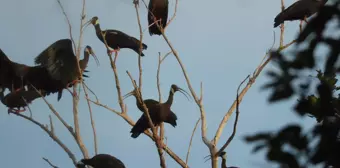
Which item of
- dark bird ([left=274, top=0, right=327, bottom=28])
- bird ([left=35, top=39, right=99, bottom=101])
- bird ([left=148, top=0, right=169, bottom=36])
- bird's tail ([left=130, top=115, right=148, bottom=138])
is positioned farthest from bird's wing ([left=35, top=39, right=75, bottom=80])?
dark bird ([left=274, top=0, right=327, bottom=28])

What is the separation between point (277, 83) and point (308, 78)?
81 mm

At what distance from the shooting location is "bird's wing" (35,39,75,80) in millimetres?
8094

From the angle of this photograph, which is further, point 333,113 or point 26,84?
point 26,84

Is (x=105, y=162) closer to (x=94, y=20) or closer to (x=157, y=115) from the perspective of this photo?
(x=157, y=115)

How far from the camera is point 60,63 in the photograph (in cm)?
814

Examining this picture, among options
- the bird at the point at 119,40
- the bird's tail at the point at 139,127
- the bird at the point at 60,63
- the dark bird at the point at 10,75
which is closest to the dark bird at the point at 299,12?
the bird at the point at 119,40

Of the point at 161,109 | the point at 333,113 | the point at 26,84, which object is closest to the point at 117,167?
the point at 161,109

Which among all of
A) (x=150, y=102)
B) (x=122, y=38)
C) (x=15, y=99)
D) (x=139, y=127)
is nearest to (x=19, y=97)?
(x=15, y=99)

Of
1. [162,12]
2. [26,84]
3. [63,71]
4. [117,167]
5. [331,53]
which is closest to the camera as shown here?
[331,53]

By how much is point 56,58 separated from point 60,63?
13 cm

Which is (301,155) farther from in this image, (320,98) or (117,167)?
(117,167)

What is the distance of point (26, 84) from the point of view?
29.3ft

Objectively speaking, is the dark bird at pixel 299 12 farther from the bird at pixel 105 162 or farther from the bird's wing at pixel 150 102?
the bird at pixel 105 162

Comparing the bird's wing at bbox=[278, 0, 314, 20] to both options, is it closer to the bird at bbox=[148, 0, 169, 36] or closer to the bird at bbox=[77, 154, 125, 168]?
the bird at bbox=[148, 0, 169, 36]
